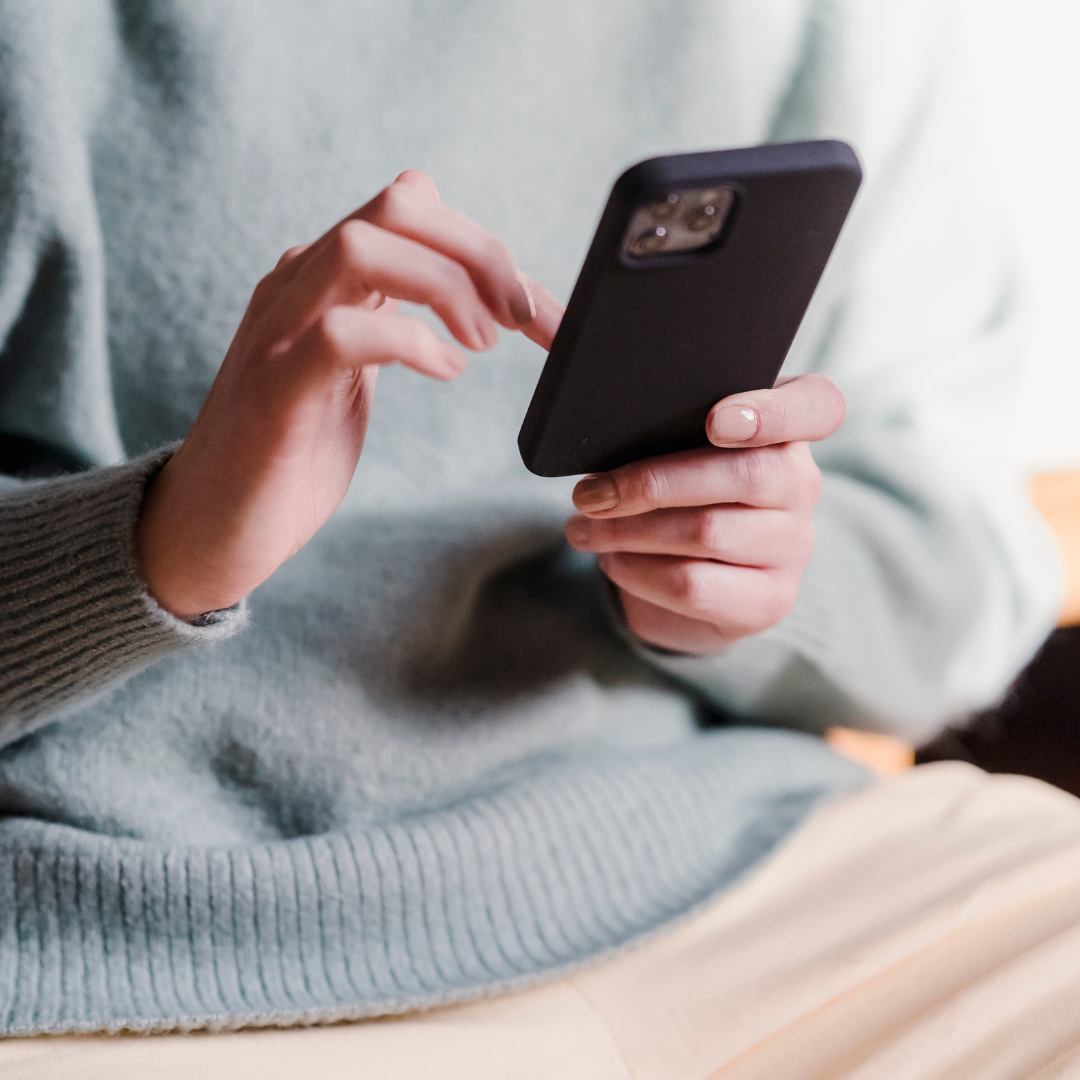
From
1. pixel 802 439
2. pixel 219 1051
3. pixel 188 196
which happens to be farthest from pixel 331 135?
pixel 219 1051

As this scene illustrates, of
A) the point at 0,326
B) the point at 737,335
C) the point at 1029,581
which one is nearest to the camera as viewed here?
the point at 737,335

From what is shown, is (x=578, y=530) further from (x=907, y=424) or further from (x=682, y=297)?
(x=907, y=424)

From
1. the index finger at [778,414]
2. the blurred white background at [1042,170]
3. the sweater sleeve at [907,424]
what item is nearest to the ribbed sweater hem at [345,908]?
the sweater sleeve at [907,424]

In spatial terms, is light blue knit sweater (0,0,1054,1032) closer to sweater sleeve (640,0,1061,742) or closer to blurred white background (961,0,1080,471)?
sweater sleeve (640,0,1061,742)

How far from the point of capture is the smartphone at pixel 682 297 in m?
0.27

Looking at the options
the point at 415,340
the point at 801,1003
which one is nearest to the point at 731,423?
the point at 415,340

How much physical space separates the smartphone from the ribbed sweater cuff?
15 cm

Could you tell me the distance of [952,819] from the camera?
0.52 metres

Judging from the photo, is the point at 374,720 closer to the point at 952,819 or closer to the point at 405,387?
the point at 405,387

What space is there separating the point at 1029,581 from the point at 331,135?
499mm

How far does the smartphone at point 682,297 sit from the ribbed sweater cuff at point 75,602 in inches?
5.9

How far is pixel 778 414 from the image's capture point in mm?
347

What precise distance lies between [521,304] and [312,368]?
0.23 feet

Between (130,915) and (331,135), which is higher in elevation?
(331,135)
